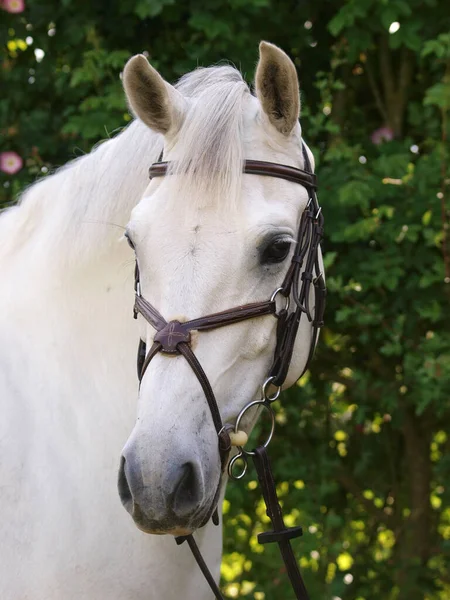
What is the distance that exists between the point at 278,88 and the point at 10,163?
1897 millimetres

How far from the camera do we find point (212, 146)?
175 centimetres

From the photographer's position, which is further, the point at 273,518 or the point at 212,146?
the point at 273,518

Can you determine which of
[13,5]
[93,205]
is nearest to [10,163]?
[13,5]

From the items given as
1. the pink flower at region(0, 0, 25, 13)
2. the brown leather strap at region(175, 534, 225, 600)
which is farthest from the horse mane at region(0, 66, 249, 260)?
the pink flower at region(0, 0, 25, 13)

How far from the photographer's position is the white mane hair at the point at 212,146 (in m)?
1.70

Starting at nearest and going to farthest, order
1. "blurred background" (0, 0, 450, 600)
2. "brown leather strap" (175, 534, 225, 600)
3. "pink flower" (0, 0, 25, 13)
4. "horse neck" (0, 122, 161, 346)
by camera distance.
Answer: "brown leather strap" (175, 534, 225, 600)
"horse neck" (0, 122, 161, 346)
"blurred background" (0, 0, 450, 600)
"pink flower" (0, 0, 25, 13)

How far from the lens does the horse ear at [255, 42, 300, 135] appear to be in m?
1.76

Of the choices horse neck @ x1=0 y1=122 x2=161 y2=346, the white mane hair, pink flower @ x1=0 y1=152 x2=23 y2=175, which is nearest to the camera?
the white mane hair

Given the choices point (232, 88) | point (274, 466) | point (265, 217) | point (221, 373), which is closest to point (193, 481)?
point (221, 373)

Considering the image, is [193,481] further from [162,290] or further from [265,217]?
[265,217]

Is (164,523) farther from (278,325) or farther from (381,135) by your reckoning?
(381,135)

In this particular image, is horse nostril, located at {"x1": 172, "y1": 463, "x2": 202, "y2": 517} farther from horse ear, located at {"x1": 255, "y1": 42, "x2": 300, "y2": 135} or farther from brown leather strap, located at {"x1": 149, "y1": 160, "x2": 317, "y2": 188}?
horse ear, located at {"x1": 255, "y1": 42, "x2": 300, "y2": 135}

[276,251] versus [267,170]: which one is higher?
[267,170]

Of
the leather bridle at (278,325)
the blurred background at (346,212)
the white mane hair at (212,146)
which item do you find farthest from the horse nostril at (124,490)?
the blurred background at (346,212)
